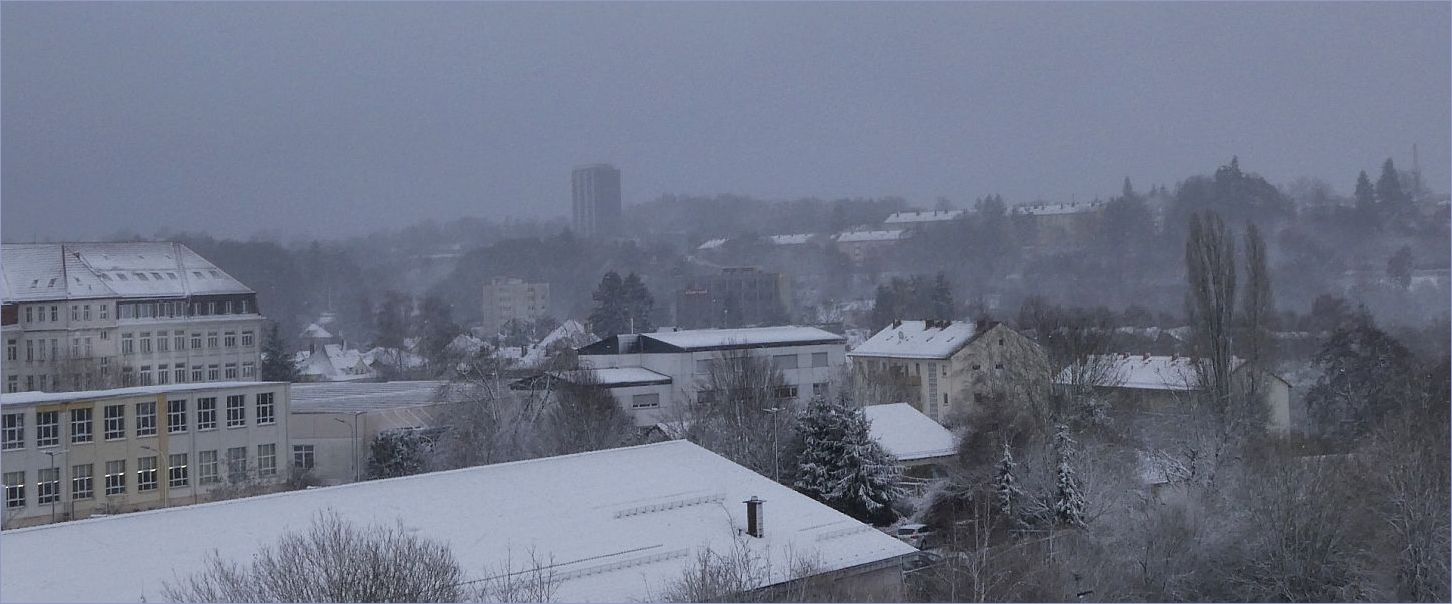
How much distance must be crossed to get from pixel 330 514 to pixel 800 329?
32.4 feet

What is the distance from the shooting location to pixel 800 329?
1371cm

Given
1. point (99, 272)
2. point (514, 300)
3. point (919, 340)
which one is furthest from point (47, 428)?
point (514, 300)

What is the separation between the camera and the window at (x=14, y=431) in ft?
22.2

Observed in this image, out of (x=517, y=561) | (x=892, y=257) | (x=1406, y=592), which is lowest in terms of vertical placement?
(x=1406, y=592)

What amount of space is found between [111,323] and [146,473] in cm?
377

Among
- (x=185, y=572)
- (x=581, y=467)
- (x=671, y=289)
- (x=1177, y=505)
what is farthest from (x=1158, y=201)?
(x=185, y=572)

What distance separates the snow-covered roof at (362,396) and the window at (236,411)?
42.8 inches

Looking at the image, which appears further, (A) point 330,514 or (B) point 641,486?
(B) point 641,486

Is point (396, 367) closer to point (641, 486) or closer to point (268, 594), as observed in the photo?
point (641, 486)

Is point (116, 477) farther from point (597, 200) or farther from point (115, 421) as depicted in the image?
point (597, 200)

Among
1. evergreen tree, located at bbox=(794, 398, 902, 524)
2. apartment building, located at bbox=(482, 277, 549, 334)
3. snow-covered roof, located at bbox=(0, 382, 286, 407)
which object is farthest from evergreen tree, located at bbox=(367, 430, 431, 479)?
apartment building, located at bbox=(482, 277, 549, 334)

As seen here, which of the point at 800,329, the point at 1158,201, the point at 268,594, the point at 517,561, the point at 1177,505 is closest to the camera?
the point at 268,594

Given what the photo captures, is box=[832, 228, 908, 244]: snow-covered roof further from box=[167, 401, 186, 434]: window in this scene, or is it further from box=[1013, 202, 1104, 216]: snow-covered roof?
box=[167, 401, 186, 434]: window

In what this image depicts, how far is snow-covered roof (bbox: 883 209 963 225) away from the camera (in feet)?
74.1
